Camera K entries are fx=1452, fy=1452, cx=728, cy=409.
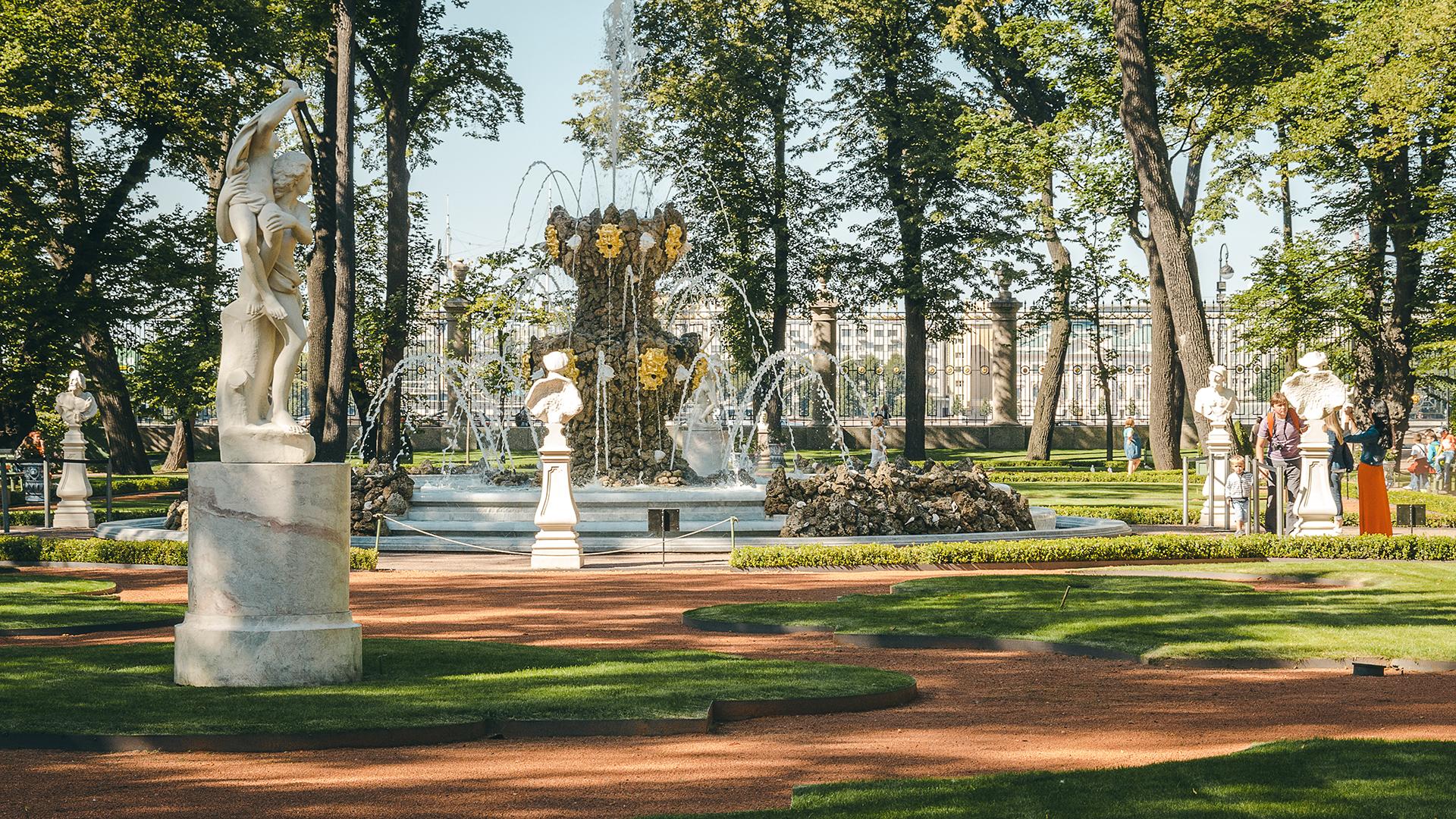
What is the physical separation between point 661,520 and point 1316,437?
332 inches

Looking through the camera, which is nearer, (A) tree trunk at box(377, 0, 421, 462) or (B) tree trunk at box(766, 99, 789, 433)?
(A) tree trunk at box(377, 0, 421, 462)

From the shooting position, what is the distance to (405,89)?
32.2 meters

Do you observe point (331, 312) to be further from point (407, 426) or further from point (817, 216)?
point (817, 216)

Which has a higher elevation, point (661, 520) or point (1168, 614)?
point (661, 520)

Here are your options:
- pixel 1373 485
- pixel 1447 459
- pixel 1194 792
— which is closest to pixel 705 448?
pixel 1373 485

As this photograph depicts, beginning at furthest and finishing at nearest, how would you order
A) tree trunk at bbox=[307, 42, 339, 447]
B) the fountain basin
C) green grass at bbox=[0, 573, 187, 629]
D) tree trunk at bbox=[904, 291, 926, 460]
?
tree trunk at bbox=[904, 291, 926, 460] < tree trunk at bbox=[307, 42, 339, 447] < the fountain basin < green grass at bbox=[0, 573, 187, 629]

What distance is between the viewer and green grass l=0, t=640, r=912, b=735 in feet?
22.7

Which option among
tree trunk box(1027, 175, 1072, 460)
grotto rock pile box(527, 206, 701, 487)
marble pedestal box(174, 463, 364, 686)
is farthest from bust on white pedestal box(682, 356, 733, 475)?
marble pedestal box(174, 463, 364, 686)

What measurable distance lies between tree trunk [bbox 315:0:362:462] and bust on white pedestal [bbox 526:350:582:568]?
10.2m

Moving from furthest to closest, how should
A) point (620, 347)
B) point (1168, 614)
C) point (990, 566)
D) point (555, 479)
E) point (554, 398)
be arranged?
point (620, 347) < point (554, 398) < point (555, 479) < point (990, 566) < point (1168, 614)

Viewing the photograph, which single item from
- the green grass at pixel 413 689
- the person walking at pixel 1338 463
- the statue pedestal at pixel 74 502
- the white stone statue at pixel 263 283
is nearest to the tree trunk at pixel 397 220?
the statue pedestal at pixel 74 502

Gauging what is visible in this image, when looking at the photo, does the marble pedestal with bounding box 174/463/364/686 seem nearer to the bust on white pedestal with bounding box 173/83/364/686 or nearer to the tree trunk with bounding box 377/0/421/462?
the bust on white pedestal with bounding box 173/83/364/686

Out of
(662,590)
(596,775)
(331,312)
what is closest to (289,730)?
(596,775)

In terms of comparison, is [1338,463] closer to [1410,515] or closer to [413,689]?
[1410,515]
